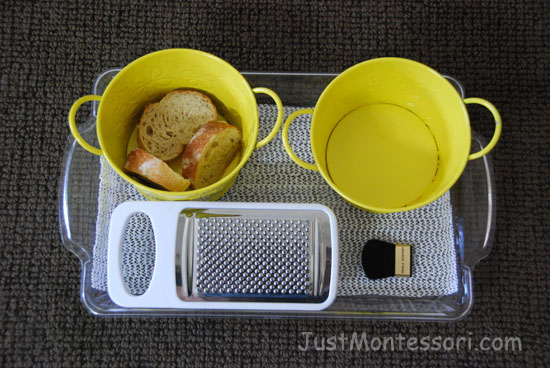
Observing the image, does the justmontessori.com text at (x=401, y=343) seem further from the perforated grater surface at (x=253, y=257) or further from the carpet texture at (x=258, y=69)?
the perforated grater surface at (x=253, y=257)

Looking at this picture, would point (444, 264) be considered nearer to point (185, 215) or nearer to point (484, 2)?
point (185, 215)

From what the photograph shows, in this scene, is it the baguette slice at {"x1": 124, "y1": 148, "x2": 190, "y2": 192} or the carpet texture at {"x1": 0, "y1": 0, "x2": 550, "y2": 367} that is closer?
the baguette slice at {"x1": 124, "y1": 148, "x2": 190, "y2": 192}

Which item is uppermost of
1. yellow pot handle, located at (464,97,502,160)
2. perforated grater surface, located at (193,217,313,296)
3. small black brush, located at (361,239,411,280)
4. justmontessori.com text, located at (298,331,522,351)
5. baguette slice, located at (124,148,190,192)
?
yellow pot handle, located at (464,97,502,160)

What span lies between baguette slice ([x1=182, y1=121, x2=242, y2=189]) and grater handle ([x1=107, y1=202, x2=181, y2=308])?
0.15 feet

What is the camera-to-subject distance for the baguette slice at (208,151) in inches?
20.0

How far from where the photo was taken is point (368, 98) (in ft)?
1.87

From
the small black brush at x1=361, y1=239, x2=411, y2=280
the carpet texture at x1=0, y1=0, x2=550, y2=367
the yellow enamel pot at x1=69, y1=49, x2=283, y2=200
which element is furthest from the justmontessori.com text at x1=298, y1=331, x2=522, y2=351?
the yellow enamel pot at x1=69, y1=49, x2=283, y2=200

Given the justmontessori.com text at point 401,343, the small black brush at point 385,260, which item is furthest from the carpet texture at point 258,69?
the small black brush at point 385,260

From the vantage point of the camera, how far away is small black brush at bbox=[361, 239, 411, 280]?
1.81 ft

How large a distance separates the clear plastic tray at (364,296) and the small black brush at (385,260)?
0.13 feet

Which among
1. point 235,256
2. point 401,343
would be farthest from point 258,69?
point 401,343

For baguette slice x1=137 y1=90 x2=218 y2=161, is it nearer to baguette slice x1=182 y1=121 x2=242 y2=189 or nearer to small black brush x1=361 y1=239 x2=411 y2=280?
baguette slice x1=182 y1=121 x2=242 y2=189

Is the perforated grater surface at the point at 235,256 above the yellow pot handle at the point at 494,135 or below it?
below

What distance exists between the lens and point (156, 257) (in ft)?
1.62
